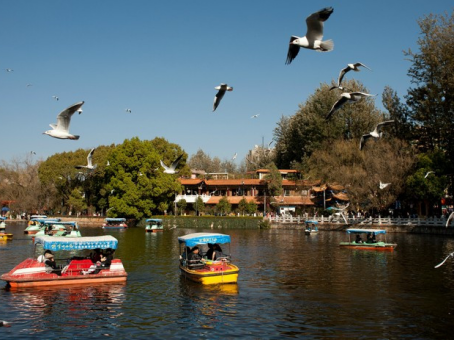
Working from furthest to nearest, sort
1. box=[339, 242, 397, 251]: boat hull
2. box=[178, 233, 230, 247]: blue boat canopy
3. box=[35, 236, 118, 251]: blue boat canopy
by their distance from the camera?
box=[339, 242, 397, 251]: boat hull, box=[178, 233, 230, 247]: blue boat canopy, box=[35, 236, 118, 251]: blue boat canopy

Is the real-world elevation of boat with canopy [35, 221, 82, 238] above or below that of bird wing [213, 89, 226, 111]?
below

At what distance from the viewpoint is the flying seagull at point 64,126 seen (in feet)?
65.0

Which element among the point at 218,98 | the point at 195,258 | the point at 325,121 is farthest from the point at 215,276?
the point at 325,121

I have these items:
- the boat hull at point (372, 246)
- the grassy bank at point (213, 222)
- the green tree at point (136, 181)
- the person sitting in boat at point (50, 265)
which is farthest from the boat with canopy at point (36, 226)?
the person sitting in boat at point (50, 265)

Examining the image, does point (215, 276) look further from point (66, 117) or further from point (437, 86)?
point (437, 86)

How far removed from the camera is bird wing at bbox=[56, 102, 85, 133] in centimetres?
1970

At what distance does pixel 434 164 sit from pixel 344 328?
41.4 meters

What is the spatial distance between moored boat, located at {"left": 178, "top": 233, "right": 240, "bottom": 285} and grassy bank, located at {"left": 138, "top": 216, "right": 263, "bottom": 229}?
42.2 m

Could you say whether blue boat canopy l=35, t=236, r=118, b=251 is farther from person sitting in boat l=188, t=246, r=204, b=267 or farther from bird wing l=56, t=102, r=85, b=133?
bird wing l=56, t=102, r=85, b=133

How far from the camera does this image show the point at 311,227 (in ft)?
197

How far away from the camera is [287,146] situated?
3329 inches

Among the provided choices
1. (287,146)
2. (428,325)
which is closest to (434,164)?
(287,146)

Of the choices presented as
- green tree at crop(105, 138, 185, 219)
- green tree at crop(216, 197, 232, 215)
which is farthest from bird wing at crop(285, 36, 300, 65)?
green tree at crop(216, 197, 232, 215)

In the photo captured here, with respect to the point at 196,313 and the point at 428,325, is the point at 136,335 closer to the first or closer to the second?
the point at 196,313
